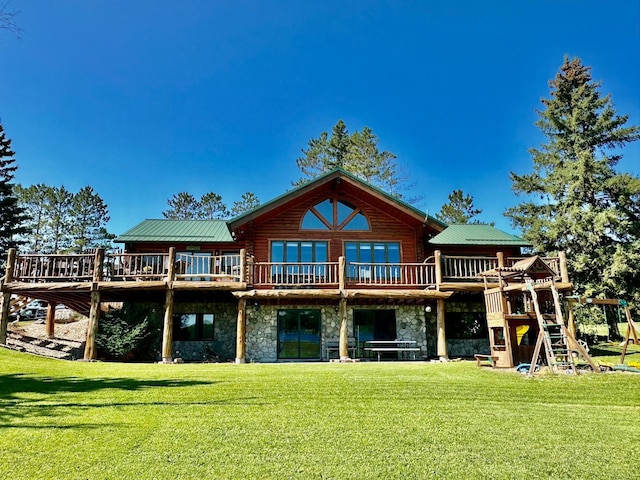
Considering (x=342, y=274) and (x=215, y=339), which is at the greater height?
(x=342, y=274)

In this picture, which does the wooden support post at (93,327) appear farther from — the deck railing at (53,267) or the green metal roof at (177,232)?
the green metal roof at (177,232)

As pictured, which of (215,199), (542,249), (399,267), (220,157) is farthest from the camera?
(215,199)

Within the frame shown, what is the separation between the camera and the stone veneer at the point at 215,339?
17.1 meters

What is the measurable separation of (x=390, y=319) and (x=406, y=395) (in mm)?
9027

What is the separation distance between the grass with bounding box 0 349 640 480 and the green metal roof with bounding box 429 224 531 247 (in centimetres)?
1004

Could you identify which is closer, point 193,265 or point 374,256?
point 374,256

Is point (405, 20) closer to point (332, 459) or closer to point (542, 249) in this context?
point (542, 249)

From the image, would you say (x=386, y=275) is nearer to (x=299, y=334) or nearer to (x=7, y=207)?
(x=299, y=334)

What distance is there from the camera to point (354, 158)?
112 ft

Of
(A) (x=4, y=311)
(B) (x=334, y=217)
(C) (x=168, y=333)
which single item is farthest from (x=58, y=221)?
(B) (x=334, y=217)

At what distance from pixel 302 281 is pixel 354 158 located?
780 inches

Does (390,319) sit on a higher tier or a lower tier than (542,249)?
lower

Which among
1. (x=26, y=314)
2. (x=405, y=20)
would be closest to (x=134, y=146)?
(x=26, y=314)

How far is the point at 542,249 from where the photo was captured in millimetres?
22703
